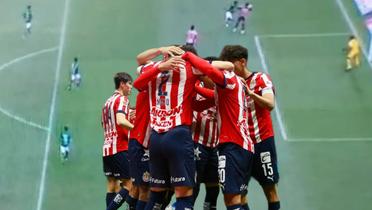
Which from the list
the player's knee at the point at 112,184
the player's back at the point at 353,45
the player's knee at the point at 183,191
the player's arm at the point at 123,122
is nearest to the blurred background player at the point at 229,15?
the player's back at the point at 353,45

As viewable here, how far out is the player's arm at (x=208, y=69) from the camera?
388 inches

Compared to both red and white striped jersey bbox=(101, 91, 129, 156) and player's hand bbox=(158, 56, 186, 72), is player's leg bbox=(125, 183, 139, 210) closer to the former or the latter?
red and white striped jersey bbox=(101, 91, 129, 156)

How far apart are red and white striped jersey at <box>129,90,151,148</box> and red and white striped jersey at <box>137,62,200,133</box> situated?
597 millimetres

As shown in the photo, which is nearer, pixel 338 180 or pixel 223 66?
pixel 223 66

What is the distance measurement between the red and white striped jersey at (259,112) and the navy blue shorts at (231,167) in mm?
763

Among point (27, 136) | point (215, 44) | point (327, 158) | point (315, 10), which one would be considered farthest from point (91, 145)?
point (315, 10)

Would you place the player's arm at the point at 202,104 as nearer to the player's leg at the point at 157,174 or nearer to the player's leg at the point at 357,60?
the player's leg at the point at 157,174

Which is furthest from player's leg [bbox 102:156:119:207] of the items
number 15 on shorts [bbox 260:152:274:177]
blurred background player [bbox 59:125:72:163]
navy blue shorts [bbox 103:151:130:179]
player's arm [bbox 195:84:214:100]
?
blurred background player [bbox 59:125:72:163]

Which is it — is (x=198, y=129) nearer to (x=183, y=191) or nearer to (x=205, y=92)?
(x=205, y=92)

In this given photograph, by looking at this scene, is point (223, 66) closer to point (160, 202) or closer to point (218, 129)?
point (218, 129)

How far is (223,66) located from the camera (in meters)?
10.1

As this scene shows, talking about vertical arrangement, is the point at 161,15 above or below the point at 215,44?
above

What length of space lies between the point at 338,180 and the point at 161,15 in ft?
45.5

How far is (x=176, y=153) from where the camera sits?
1007cm
